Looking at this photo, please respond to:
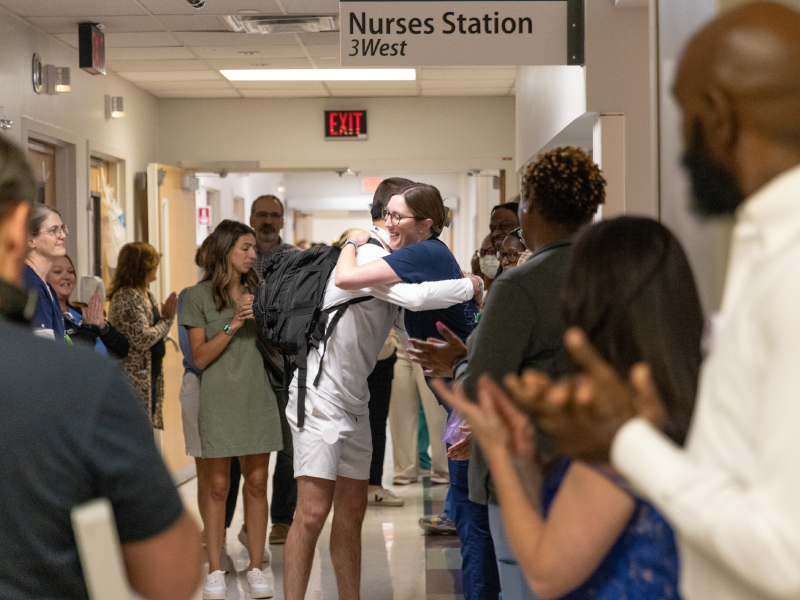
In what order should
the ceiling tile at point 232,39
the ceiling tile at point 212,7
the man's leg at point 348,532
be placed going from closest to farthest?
the man's leg at point 348,532 → the ceiling tile at point 212,7 → the ceiling tile at point 232,39

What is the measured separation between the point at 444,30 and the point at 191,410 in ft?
6.53

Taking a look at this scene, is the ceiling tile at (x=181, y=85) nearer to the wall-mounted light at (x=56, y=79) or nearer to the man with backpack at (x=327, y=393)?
the wall-mounted light at (x=56, y=79)

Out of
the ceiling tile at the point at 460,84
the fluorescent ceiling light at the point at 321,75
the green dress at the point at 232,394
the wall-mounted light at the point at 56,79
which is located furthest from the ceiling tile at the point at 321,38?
the green dress at the point at 232,394

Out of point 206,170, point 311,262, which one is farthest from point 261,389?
point 206,170

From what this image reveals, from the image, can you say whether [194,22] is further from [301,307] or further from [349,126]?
[301,307]

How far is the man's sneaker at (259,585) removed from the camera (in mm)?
3447

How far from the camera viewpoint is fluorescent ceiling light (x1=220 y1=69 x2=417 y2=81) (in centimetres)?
638

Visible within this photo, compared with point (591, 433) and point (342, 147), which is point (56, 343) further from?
point (342, 147)

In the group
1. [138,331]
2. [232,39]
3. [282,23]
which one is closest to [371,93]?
[232,39]

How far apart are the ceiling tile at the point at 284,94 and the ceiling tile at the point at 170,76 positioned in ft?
1.89

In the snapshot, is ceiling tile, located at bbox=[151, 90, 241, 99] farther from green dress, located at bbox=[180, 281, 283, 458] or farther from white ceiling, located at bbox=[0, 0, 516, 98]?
green dress, located at bbox=[180, 281, 283, 458]

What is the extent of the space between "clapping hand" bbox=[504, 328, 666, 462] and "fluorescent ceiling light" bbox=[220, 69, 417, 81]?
584cm

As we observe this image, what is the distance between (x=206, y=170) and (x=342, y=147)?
1.24 m

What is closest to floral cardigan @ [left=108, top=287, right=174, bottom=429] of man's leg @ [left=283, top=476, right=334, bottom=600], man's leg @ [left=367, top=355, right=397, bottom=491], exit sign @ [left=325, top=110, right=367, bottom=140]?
man's leg @ [left=367, top=355, right=397, bottom=491]
